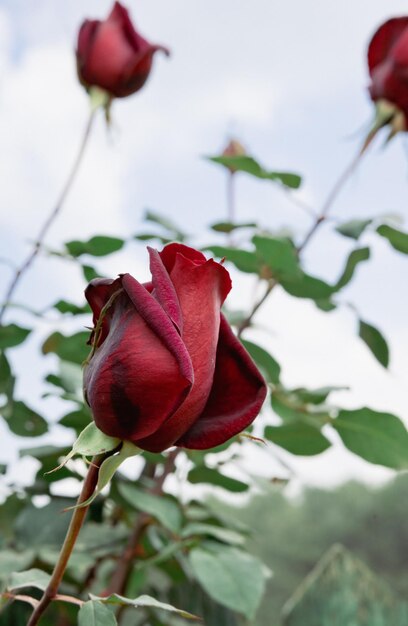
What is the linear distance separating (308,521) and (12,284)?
949 cm

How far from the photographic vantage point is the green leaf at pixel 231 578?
0.62 metres

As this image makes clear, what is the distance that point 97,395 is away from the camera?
35 cm

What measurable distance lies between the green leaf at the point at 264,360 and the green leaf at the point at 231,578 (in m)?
0.15

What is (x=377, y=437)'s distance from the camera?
68 cm

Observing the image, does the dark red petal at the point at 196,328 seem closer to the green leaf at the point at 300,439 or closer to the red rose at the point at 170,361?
the red rose at the point at 170,361

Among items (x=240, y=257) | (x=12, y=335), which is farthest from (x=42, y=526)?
(x=240, y=257)

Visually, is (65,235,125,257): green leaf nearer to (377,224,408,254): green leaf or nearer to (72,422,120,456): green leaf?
(377,224,408,254): green leaf

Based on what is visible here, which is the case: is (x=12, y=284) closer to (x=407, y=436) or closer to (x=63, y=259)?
(x=63, y=259)

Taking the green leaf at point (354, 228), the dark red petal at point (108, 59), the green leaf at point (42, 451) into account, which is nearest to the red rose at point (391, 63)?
the green leaf at point (354, 228)

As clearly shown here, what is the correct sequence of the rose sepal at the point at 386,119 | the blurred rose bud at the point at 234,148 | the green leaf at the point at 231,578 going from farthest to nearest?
the blurred rose bud at the point at 234,148 → the rose sepal at the point at 386,119 → the green leaf at the point at 231,578

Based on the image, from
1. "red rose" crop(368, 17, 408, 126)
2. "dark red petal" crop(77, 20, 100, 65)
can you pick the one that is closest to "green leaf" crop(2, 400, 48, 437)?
"dark red petal" crop(77, 20, 100, 65)

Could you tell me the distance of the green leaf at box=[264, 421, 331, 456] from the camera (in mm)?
718

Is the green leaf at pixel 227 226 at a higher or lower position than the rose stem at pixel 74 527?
lower

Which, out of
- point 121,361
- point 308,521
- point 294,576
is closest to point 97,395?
point 121,361
